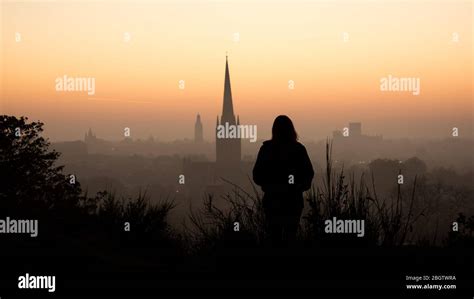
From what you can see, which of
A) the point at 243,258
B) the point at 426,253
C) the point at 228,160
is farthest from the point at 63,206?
the point at 228,160

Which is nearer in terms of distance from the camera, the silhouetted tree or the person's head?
the person's head

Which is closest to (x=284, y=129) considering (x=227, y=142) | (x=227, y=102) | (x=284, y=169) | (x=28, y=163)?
(x=284, y=169)

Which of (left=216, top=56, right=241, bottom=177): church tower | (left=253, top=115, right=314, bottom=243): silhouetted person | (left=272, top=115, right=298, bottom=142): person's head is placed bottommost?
(left=253, top=115, right=314, bottom=243): silhouetted person

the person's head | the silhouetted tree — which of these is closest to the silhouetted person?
the person's head

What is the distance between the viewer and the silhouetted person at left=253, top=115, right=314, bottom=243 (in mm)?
6383

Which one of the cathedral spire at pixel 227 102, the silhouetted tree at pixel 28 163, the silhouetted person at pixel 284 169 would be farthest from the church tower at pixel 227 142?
the silhouetted person at pixel 284 169

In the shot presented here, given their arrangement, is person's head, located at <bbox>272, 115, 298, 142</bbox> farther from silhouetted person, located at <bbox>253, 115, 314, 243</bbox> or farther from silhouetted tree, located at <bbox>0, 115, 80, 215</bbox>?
silhouetted tree, located at <bbox>0, 115, 80, 215</bbox>

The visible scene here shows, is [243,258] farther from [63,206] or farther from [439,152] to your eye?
[439,152]

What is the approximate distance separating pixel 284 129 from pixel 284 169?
474 mm

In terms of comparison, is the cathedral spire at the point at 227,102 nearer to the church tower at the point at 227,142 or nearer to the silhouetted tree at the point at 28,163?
the church tower at the point at 227,142

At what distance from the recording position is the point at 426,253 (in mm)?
5430

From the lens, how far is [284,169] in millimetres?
6555

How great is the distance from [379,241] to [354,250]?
432 millimetres

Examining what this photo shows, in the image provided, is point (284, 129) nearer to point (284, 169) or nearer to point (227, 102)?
point (284, 169)
